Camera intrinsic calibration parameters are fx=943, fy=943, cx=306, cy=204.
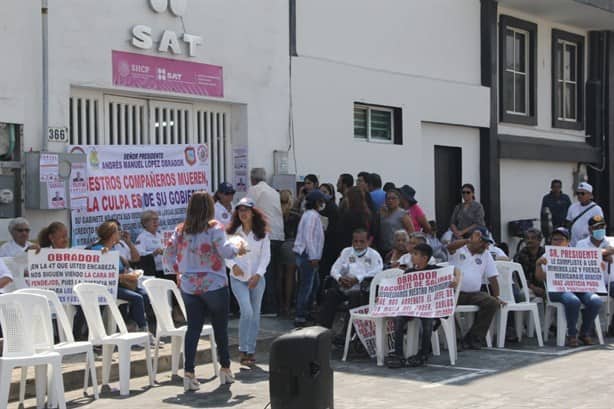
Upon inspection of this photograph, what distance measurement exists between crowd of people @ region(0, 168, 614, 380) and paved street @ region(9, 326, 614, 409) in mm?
325

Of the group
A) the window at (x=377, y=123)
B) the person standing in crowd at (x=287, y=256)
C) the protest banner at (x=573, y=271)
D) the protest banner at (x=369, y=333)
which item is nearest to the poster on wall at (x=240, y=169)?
the person standing in crowd at (x=287, y=256)

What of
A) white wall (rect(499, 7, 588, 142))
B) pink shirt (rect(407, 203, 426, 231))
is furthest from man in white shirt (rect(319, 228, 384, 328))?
white wall (rect(499, 7, 588, 142))

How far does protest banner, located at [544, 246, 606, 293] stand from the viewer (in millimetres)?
11609

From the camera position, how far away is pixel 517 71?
787 inches

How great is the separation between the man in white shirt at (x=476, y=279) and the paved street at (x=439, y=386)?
54 centimetres

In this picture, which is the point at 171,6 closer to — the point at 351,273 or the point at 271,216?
the point at 271,216

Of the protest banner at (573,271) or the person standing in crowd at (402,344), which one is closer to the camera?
the person standing in crowd at (402,344)

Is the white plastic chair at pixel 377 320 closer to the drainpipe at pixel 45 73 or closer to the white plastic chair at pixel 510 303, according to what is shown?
the white plastic chair at pixel 510 303

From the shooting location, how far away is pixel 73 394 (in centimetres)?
895

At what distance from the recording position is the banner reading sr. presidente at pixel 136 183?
1176 centimetres

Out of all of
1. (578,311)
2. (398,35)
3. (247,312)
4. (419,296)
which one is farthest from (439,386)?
(398,35)

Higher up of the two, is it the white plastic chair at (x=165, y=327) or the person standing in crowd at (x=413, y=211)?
the person standing in crowd at (x=413, y=211)

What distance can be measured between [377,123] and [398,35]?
1.66m

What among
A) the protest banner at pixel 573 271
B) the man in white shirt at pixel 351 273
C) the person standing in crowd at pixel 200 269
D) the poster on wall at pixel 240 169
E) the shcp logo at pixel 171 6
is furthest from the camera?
the poster on wall at pixel 240 169
